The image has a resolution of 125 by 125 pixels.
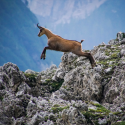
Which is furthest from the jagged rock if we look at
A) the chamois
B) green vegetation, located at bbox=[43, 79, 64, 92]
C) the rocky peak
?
green vegetation, located at bbox=[43, 79, 64, 92]

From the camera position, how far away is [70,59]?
33.0m

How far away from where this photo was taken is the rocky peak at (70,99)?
855cm

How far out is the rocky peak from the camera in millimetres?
8555

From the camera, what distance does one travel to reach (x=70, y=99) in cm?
1816

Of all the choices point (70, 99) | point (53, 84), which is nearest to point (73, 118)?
point (70, 99)

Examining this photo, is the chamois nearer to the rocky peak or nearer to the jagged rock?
the rocky peak

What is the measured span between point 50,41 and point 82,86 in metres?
12.9

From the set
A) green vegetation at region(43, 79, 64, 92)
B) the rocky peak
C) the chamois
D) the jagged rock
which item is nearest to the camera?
the jagged rock

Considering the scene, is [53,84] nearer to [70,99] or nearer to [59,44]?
[70,99]

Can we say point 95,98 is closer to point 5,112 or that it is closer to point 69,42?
point 69,42

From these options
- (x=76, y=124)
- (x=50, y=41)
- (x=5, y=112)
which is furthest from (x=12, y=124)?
(x=50, y=41)

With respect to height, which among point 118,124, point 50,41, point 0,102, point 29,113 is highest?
point 50,41

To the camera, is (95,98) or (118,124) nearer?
(118,124)

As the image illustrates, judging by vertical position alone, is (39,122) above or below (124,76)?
below
